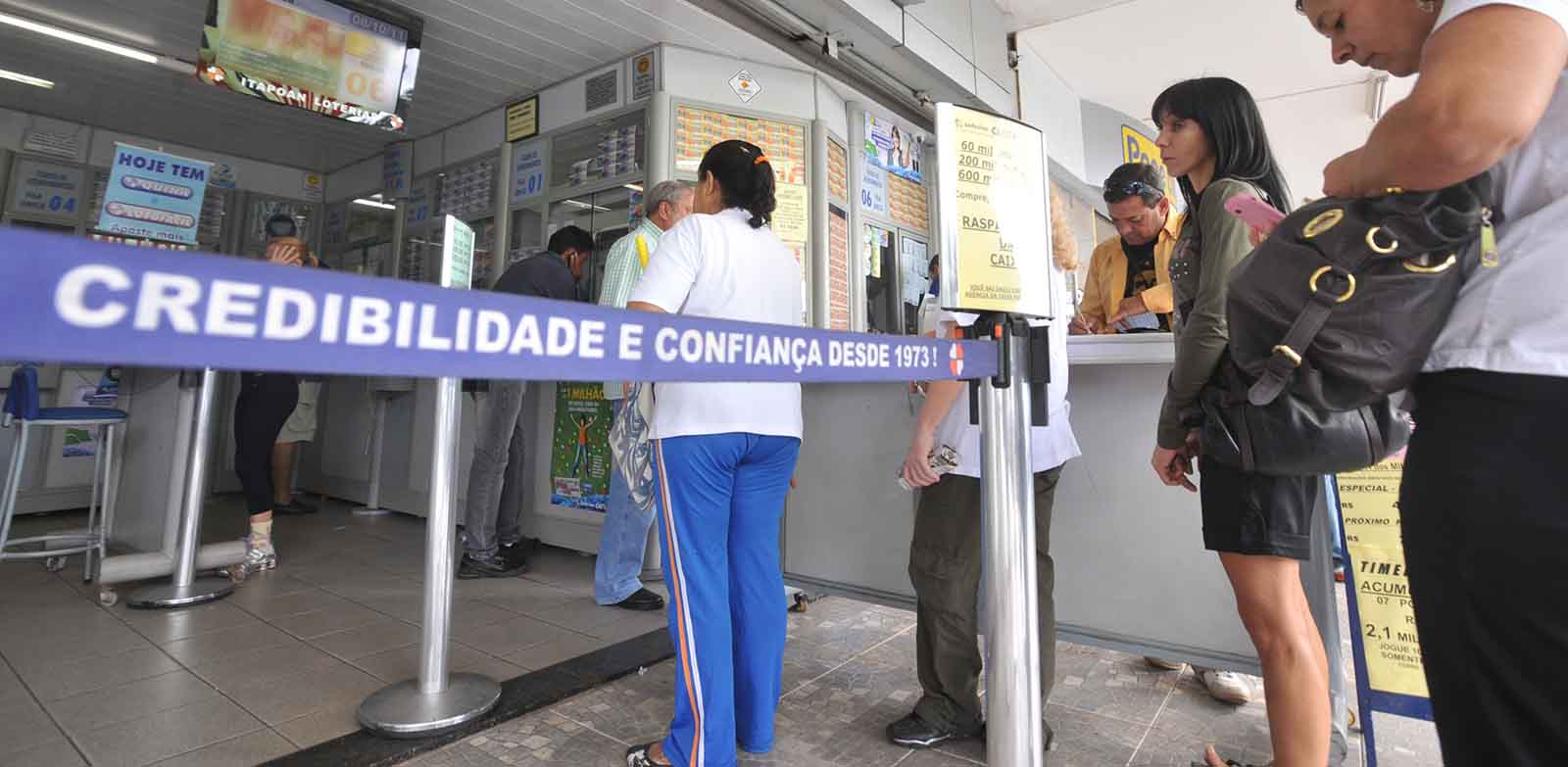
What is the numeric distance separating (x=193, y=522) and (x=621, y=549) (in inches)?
67.9

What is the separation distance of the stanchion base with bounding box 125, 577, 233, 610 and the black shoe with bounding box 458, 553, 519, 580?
88cm

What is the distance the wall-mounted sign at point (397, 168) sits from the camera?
5.28 m

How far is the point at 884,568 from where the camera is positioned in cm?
248

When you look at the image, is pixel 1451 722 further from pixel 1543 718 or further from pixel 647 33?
pixel 647 33

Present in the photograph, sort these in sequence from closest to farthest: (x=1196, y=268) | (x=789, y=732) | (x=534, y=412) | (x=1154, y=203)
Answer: (x=1196, y=268), (x=789, y=732), (x=1154, y=203), (x=534, y=412)

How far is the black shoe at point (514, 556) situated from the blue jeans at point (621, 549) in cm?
73

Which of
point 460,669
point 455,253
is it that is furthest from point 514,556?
point 455,253

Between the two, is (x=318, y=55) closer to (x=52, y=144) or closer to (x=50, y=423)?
(x=50, y=423)

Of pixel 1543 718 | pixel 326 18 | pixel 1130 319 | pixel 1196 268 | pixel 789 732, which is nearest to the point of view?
pixel 1543 718

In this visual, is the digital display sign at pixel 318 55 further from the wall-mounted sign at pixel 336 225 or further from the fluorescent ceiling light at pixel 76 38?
the wall-mounted sign at pixel 336 225

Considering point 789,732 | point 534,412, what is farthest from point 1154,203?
point 534,412

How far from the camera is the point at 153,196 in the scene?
290 cm

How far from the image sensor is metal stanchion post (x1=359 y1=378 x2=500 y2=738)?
1.85 meters

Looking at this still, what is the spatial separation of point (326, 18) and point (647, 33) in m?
1.58
